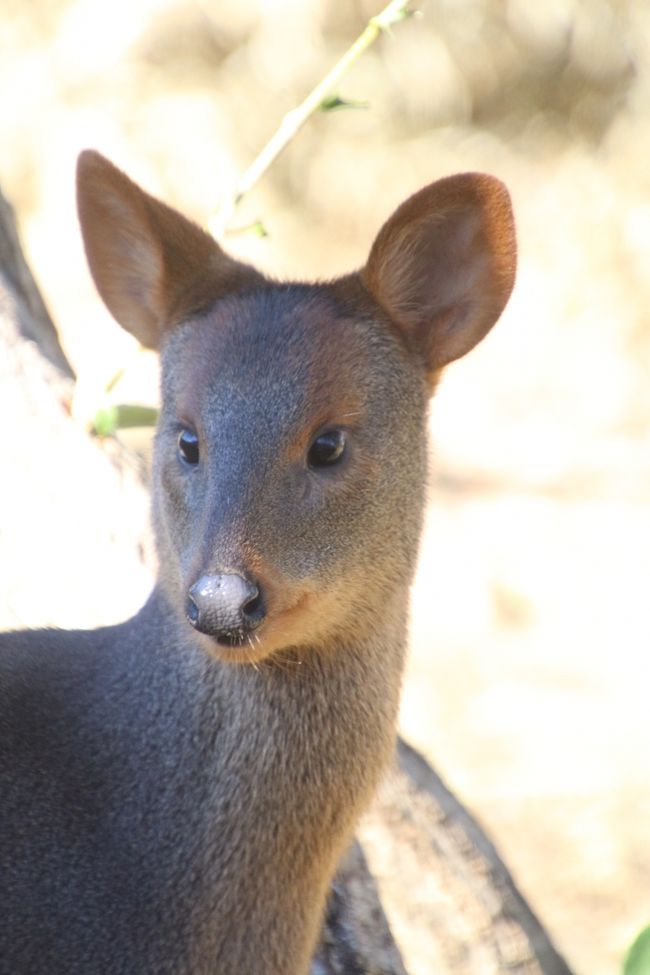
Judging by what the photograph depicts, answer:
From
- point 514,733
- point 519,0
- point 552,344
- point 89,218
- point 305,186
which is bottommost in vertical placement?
point 89,218

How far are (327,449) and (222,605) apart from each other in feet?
1.54

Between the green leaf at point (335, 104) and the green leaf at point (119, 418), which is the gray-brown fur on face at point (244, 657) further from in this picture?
the green leaf at point (335, 104)

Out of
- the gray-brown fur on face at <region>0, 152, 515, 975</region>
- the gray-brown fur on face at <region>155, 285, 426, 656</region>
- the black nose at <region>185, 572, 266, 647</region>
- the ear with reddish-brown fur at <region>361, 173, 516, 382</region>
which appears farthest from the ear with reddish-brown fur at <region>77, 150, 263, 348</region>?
the black nose at <region>185, 572, 266, 647</region>

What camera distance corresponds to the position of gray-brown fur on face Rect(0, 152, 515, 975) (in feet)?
9.35

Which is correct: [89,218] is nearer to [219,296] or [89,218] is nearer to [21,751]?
[219,296]

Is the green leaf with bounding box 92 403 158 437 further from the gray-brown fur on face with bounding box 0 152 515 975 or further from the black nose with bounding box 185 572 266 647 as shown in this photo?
the black nose with bounding box 185 572 266 647

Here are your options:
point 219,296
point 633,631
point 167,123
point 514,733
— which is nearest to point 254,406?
point 219,296

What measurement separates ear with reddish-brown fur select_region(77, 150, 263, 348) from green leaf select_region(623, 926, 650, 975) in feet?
5.21

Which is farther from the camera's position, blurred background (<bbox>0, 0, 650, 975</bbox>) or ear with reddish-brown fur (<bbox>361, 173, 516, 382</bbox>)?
blurred background (<bbox>0, 0, 650, 975</bbox>)

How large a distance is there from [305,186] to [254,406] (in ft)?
25.4

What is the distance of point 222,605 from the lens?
2.58 m

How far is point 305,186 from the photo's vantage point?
406 inches

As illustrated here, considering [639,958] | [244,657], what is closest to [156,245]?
[244,657]

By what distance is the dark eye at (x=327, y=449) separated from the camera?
288cm
